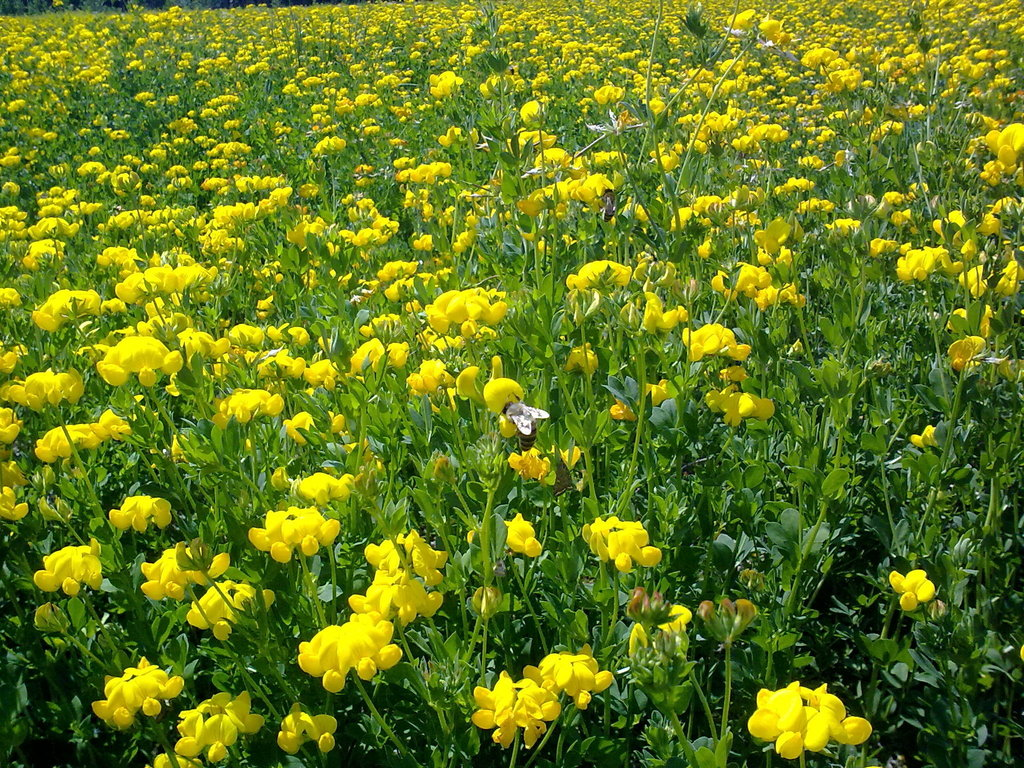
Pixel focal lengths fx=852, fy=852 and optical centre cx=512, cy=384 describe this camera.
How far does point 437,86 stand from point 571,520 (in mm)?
2188

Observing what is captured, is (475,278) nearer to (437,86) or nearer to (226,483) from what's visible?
(437,86)

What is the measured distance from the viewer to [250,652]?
1.74 m

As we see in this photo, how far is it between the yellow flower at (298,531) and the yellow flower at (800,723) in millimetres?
764

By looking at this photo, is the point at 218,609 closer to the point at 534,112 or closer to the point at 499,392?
the point at 499,392

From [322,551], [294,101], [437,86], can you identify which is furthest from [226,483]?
[294,101]

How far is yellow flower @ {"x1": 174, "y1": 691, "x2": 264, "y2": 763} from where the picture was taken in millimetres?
1448

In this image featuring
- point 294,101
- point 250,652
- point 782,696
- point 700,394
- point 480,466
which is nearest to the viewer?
point 782,696

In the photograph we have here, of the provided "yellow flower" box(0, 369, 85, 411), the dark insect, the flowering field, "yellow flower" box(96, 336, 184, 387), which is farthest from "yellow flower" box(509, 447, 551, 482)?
"yellow flower" box(0, 369, 85, 411)

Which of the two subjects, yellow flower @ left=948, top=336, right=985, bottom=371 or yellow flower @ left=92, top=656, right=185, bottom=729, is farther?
yellow flower @ left=948, top=336, right=985, bottom=371

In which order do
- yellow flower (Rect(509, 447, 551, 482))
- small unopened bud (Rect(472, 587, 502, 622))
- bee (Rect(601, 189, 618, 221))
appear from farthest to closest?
bee (Rect(601, 189, 618, 221)) < yellow flower (Rect(509, 447, 551, 482)) < small unopened bud (Rect(472, 587, 502, 622))

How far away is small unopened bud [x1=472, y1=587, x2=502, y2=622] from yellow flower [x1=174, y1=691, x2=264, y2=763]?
0.45 metres

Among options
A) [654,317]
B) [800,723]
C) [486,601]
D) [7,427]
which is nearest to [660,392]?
[654,317]

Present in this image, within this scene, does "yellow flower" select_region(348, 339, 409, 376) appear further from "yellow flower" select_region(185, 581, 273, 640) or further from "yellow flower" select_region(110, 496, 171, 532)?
"yellow flower" select_region(185, 581, 273, 640)

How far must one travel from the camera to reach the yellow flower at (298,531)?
1.50m
